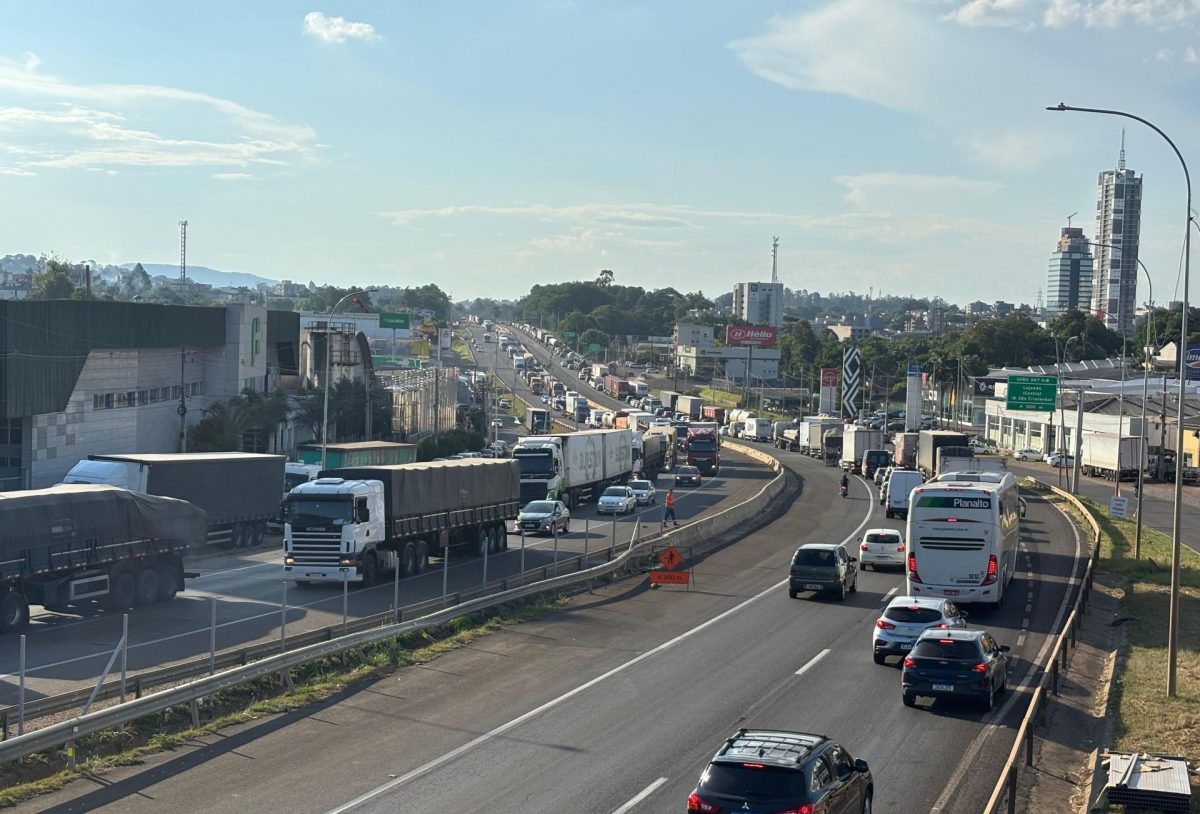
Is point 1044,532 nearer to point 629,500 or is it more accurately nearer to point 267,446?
point 629,500

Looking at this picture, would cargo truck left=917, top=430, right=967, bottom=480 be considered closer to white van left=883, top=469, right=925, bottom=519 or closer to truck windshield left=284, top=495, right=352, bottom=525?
white van left=883, top=469, right=925, bottom=519

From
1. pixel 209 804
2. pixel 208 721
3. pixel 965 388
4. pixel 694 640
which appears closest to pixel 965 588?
pixel 694 640

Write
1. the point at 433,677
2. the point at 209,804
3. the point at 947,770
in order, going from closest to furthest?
the point at 209,804 → the point at 947,770 → the point at 433,677

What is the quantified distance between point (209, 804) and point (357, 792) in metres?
1.84

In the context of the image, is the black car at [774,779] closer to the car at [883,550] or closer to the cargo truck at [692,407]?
the car at [883,550]

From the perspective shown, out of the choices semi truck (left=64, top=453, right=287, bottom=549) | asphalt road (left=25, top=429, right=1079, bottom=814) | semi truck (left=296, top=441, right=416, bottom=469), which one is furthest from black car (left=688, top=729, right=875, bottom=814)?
semi truck (left=296, top=441, right=416, bottom=469)

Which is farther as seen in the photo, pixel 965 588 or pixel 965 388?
pixel 965 388

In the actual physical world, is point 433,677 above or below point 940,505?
below

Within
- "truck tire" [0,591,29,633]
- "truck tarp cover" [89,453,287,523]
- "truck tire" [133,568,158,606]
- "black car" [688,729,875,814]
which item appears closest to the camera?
"black car" [688,729,875,814]

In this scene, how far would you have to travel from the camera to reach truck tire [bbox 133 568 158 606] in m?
32.1

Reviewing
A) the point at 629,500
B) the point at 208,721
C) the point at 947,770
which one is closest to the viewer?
the point at 947,770

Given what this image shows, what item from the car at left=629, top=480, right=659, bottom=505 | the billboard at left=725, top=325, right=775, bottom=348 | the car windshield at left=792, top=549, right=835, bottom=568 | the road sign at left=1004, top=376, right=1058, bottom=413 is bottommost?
the car at left=629, top=480, right=659, bottom=505

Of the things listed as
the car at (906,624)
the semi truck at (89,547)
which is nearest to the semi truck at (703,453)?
the semi truck at (89,547)

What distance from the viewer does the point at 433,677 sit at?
81.8 feet
